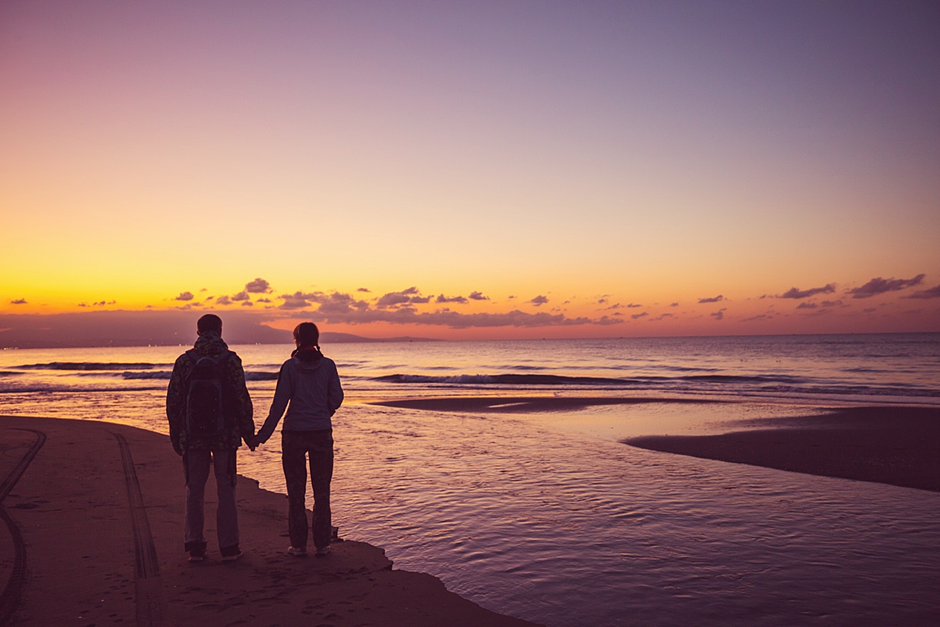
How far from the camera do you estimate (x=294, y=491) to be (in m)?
5.89

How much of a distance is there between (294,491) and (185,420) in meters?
1.34

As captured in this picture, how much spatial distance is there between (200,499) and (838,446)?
14.3 metres

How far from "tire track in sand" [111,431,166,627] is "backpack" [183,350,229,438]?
4.44 ft

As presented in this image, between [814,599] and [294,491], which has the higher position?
[294,491]

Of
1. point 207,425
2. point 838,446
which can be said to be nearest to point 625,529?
point 207,425

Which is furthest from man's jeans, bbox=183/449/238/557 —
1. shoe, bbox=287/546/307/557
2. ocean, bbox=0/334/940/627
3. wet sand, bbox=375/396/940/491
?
wet sand, bbox=375/396/940/491

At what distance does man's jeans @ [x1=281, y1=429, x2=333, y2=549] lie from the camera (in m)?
5.91

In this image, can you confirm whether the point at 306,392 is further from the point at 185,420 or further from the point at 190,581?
the point at 190,581

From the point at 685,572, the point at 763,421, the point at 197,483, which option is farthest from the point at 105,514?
the point at 763,421

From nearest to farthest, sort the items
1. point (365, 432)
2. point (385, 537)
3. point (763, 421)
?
1. point (385, 537)
2. point (365, 432)
3. point (763, 421)

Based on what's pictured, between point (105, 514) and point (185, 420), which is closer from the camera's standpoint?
point (185, 420)

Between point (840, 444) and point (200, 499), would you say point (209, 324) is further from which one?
point (840, 444)

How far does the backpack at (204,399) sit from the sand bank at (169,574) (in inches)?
54.4

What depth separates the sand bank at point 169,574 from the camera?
452 centimetres
